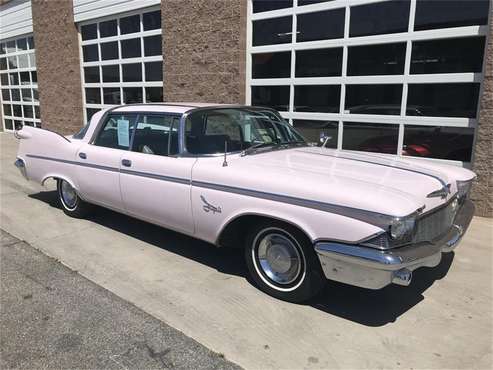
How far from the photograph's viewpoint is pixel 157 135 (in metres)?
4.41

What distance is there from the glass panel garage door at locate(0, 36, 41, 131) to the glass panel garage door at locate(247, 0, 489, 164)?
10497mm

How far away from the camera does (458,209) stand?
387 cm

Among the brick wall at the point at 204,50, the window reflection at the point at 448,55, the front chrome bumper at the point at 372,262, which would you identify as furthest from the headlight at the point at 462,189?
the brick wall at the point at 204,50

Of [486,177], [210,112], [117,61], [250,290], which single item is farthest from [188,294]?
[117,61]

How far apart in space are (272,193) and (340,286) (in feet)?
3.77

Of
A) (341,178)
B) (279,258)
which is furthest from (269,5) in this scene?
(279,258)

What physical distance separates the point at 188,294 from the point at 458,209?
2.60 m

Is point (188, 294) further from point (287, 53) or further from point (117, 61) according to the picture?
point (117, 61)

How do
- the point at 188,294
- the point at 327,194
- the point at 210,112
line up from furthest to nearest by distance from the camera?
1. the point at 210,112
2. the point at 188,294
3. the point at 327,194

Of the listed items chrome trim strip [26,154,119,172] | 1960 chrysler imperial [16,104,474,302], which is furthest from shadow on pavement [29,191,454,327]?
chrome trim strip [26,154,119,172]

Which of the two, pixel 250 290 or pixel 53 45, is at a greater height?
pixel 53 45

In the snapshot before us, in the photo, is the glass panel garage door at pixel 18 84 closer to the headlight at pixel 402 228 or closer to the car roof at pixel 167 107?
the car roof at pixel 167 107

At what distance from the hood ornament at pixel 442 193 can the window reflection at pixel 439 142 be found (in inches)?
116

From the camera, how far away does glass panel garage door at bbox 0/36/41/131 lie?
15.1 metres
